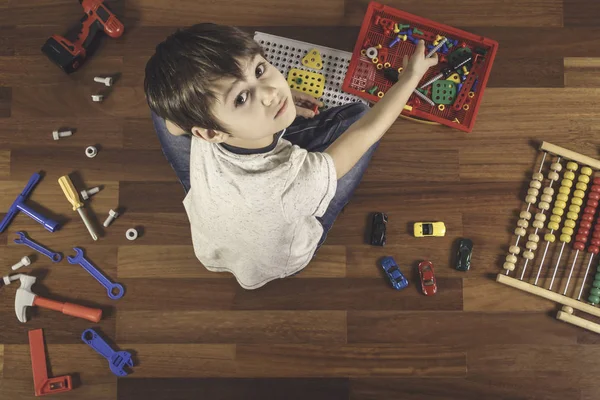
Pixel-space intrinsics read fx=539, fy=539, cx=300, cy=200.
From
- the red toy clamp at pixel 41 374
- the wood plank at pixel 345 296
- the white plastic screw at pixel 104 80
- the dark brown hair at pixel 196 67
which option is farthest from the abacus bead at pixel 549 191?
the red toy clamp at pixel 41 374

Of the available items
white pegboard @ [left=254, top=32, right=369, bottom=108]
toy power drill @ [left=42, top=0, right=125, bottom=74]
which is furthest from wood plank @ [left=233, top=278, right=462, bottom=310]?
toy power drill @ [left=42, top=0, right=125, bottom=74]

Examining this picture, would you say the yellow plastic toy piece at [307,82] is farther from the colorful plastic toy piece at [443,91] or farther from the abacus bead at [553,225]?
the abacus bead at [553,225]

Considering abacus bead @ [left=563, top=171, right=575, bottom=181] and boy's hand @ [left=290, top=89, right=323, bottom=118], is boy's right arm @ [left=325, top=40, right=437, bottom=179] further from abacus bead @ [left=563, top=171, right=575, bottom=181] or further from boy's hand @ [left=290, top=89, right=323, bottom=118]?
abacus bead @ [left=563, top=171, right=575, bottom=181]

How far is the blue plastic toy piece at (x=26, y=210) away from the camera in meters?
1.27

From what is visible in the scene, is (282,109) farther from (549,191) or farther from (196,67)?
(549,191)

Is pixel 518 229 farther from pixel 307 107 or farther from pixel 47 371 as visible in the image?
pixel 47 371

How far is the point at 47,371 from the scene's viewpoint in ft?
4.16

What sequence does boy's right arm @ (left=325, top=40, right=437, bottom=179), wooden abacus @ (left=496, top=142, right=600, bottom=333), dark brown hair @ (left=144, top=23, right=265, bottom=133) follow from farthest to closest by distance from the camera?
wooden abacus @ (left=496, top=142, right=600, bottom=333)
boy's right arm @ (left=325, top=40, right=437, bottom=179)
dark brown hair @ (left=144, top=23, right=265, bottom=133)

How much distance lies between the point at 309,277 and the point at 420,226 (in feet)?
0.93

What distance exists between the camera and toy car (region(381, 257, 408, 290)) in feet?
4.04

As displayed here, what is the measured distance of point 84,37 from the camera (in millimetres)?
1293

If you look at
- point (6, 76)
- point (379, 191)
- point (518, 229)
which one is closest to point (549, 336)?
point (518, 229)

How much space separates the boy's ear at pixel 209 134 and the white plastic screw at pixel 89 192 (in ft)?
1.90

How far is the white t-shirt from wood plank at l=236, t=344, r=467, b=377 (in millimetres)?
385
